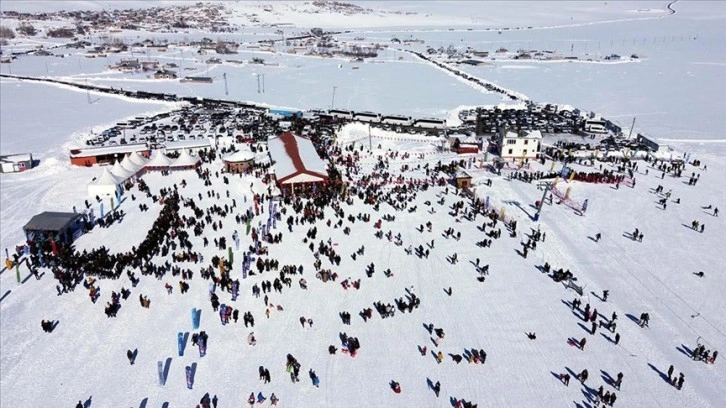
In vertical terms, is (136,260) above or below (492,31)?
below

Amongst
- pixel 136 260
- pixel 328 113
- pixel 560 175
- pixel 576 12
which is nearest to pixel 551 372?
pixel 136 260

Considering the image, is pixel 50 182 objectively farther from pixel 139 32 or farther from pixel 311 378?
pixel 139 32

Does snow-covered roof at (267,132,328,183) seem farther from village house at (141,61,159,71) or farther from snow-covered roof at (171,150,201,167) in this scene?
village house at (141,61,159,71)

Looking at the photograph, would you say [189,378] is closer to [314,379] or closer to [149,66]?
[314,379]

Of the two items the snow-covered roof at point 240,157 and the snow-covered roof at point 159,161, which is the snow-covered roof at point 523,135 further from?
the snow-covered roof at point 159,161

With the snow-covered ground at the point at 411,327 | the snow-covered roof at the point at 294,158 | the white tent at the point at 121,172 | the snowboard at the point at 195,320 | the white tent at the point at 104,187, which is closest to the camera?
the snow-covered ground at the point at 411,327

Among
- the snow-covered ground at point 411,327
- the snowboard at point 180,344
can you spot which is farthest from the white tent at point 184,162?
the snowboard at point 180,344
